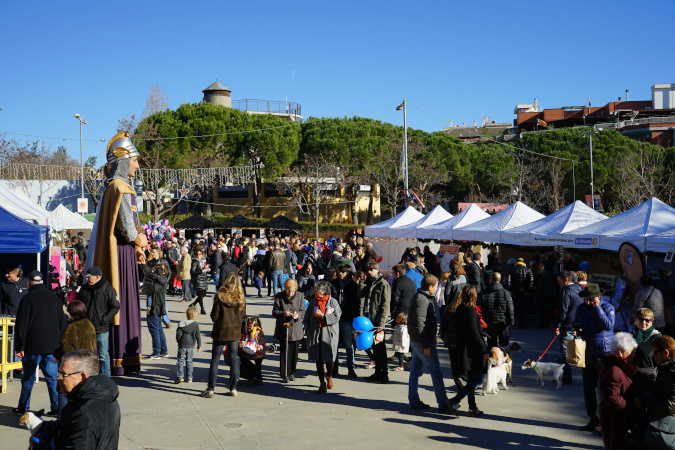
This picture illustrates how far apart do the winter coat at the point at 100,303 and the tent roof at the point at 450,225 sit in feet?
42.2

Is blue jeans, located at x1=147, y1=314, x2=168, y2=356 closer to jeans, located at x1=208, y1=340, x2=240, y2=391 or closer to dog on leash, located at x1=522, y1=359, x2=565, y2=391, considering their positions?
jeans, located at x1=208, y1=340, x2=240, y2=391

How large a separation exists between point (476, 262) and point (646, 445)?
8839 mm

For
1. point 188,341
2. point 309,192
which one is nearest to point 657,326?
point 188,341

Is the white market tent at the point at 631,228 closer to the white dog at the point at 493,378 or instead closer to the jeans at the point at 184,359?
→ the white dog at the point at 493,378

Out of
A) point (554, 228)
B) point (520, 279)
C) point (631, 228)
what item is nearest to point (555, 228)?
point (554, 228)

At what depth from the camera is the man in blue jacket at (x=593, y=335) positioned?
6883 mm

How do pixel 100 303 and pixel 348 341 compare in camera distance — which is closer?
pixel 100 303

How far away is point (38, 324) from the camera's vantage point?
6895 millimetres

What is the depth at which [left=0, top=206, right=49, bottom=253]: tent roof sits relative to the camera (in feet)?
27.7

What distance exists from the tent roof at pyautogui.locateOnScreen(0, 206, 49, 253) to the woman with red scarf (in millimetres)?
3839

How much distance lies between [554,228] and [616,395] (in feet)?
35.9

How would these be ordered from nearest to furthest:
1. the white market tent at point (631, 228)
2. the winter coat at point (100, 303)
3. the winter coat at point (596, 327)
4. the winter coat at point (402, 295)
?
the winter coat at point (596, 327) < the winter coat at point (100, 303) < the winter coat at point (402, 295) < the white market tent at point (631, 228)

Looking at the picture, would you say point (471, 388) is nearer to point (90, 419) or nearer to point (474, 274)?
point (90, 419)

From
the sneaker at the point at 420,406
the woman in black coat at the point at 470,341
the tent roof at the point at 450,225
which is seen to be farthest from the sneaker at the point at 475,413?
the tent roof at the point at 450,225
